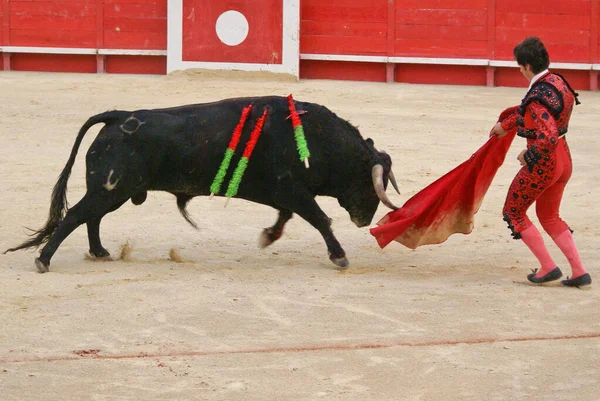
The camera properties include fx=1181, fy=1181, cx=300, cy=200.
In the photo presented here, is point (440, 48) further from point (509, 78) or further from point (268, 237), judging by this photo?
point (268, 237)

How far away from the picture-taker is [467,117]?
32.1 feet

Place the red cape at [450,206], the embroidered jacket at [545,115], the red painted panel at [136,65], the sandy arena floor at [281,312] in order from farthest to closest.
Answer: the red painted panel at [136,65]
the red cape at [450,206]
the embroidered jacket at [545,115]
the sandy arena floor at [281,312]

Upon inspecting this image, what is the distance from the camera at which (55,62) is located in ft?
39.4

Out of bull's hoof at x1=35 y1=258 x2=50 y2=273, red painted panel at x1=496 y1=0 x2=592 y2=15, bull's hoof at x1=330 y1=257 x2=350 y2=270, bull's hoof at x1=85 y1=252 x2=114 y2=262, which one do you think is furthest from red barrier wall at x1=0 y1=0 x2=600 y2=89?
bull's hoof at x1=35 y1=258 x2=50 y2=273

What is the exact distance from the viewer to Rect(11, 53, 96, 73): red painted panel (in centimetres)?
1199

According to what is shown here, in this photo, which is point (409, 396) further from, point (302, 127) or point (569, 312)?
point (302, 127)

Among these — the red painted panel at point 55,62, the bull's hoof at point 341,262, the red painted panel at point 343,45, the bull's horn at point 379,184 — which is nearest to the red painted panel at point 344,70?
the red painted panel at point 343,45

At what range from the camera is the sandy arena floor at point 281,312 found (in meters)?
3.60

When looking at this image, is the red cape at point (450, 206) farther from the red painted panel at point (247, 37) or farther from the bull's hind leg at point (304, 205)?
the red painted panel at point (247, 37)

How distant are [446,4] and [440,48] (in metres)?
0.43

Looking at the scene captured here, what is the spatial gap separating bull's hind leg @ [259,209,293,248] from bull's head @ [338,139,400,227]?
0.87 ft

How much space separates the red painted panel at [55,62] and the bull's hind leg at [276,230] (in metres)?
6.90

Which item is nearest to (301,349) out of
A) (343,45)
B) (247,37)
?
(247,37)

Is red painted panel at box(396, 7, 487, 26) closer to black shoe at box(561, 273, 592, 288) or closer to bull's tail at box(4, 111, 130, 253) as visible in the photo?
bull's tail at box(4, 111, 130, 253)
